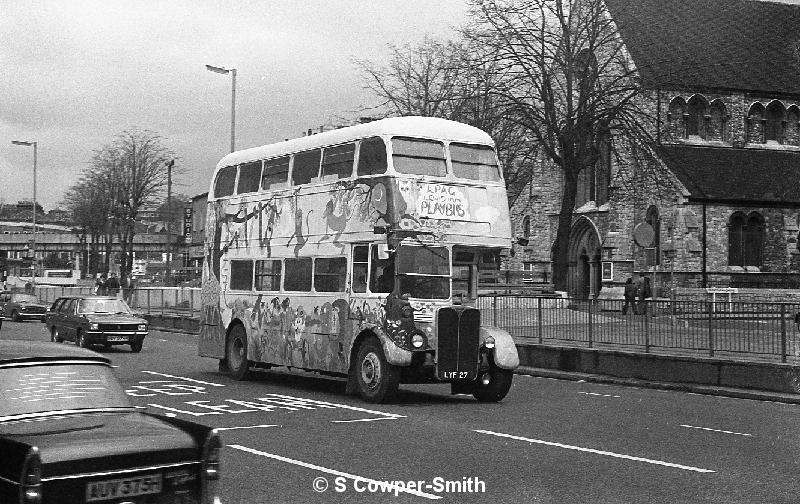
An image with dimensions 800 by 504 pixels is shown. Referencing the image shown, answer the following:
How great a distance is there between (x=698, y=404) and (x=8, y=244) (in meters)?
144

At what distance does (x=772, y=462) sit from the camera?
1166 centimetres

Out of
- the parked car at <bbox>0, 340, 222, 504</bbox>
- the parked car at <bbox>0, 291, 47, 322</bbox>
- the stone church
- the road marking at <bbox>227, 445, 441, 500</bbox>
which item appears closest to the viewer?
the parked car at <bbox>0, 340, 222, 504</bbox>

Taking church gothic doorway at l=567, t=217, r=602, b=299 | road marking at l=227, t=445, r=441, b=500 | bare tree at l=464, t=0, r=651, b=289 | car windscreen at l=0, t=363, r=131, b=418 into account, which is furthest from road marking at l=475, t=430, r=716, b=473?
church gothic doorway at l=567, t=217, r=602, b=299

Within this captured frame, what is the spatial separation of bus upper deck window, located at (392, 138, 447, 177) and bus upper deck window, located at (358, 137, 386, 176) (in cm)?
22

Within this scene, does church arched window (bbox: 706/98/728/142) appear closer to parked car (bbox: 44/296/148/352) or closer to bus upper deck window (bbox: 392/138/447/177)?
parked car (bbox: 44/296/148/352)

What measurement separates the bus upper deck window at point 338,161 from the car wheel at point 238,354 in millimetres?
4411

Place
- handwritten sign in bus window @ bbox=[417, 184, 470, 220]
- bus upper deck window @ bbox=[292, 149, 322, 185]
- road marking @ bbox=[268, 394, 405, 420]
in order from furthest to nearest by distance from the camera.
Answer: bus upper deck window @ bbox=[292, 149, 322, 185] → handwritten sign in bus window @ bbox=[417, 184, 470, 220] → road marking @ bbox=[268, 394, 405, 420]

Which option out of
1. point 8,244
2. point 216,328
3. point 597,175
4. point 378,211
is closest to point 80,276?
point 597,175

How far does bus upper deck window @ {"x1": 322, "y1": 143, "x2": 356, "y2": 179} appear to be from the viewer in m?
18.4

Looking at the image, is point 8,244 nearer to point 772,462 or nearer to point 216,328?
point 216,328

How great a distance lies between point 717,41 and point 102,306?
141 feet

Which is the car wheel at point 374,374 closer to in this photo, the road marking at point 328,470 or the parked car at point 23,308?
the road marking at point 328,470

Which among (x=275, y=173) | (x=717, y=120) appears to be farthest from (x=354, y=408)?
(x=717, y=120)

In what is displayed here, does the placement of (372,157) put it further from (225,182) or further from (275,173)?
(225,182)
